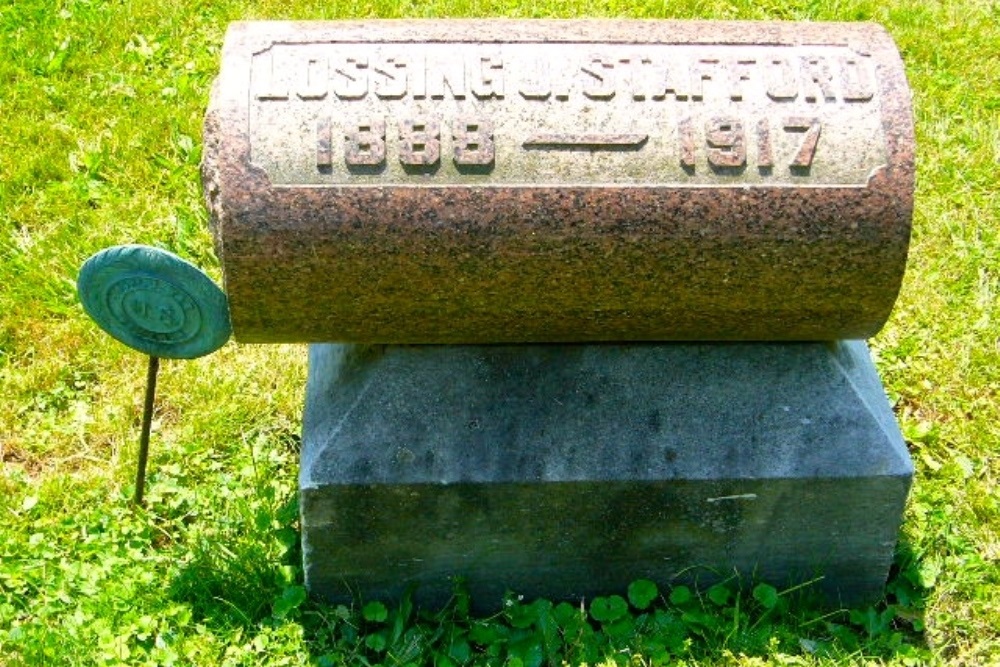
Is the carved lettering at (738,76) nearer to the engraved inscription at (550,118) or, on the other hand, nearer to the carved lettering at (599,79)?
the engraved inscription at (550,118)

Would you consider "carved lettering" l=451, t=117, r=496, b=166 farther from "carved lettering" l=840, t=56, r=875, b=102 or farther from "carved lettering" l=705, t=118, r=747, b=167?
"carved lettering" l=840, t=56, r=875, b=102

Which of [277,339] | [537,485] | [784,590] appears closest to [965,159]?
[784,590]

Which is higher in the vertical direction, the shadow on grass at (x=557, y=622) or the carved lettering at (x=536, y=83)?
the carved lettering at (x=536, y=83)

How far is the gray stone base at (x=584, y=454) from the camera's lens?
311cm

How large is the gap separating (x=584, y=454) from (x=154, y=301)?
110 cm

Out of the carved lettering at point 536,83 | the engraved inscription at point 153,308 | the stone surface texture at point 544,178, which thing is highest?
the carved lettering at point 536,83

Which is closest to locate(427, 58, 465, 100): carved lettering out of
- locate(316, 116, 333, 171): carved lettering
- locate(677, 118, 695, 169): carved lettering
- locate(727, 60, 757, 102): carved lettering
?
locate(316, 116, 333, 171): carved lettering

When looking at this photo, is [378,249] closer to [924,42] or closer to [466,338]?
[466,338]

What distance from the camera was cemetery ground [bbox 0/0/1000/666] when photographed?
10.7 feet

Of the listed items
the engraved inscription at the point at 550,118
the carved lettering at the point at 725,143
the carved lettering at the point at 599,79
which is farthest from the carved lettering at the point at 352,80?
the carved lettering at the point at 725,143

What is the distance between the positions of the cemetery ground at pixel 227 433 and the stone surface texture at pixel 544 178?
84 centimetres

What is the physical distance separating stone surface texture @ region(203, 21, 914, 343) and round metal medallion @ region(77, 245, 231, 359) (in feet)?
0.56

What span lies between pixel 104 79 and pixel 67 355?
5.18ft

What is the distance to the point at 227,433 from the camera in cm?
386
